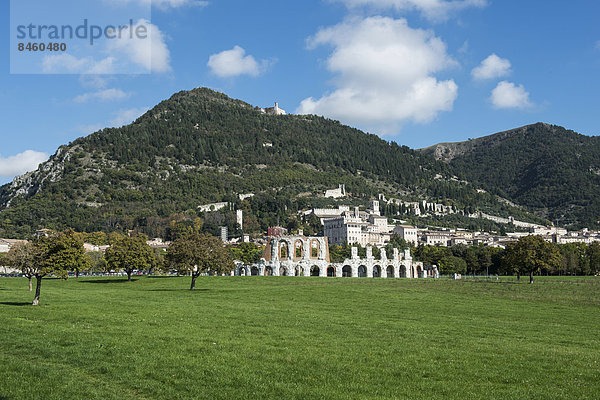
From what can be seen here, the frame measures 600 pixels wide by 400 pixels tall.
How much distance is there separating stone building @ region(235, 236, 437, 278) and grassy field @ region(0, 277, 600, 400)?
224ft

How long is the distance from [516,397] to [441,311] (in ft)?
73.2

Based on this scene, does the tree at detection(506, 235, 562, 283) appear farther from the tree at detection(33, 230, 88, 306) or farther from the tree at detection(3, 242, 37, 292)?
the tree at detection(3, 242, 37, 292)

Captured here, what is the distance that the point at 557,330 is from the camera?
27828 mm

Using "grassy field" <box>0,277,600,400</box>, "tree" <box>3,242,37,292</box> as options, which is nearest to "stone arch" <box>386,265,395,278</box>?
"grassy field" <box>0,277,600,400</box>

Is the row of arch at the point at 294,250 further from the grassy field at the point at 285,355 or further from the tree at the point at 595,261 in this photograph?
the grassy field at the point at 285,355

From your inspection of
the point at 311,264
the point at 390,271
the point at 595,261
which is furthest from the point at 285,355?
the point at 595,261

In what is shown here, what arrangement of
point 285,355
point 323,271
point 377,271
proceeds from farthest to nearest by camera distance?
point 377,271
point 323,271
point 285,355

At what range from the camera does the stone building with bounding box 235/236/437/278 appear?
101 m

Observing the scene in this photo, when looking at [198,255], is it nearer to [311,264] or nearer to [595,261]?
[311,264]

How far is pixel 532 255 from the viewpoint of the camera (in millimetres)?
79875

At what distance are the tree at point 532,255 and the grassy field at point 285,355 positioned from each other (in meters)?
50.8

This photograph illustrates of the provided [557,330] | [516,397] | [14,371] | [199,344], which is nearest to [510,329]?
[557,330]

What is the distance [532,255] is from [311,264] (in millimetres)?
37560

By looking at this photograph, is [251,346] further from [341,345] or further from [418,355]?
[418,355]
